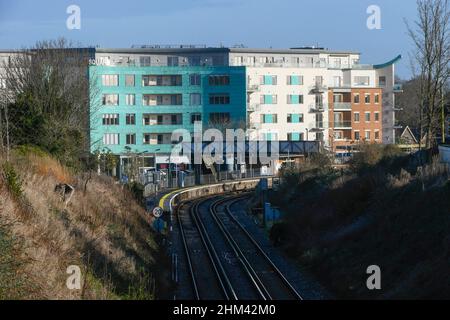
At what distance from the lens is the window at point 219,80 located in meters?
70.9

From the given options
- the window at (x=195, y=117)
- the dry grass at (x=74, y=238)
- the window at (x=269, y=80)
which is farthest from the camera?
the window at (x=269, y=80)

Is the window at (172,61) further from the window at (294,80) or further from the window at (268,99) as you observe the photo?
the window at (294,80)

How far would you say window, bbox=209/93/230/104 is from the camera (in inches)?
2808

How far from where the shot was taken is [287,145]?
64.3 metres

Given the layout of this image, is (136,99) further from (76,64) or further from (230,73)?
(76,64)

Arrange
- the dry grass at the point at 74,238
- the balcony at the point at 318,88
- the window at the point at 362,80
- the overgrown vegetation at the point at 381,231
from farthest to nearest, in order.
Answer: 1. the window at the point at 362,80
2. the balcony at the point at 318,88
3. the overgrown vegetation at the point at 381,231
4. the dry grass at the point at 74,238

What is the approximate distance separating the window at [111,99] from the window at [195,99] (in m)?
7.05

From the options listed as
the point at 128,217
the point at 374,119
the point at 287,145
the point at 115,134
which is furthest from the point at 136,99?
the point at 128,217

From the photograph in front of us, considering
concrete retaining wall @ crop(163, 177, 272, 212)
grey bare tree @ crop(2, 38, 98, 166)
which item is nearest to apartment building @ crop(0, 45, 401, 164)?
concrete retaining wall @ crop(163, 177, 272, 212)

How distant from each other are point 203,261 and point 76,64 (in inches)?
919

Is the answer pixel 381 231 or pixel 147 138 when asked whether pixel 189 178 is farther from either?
pixel 381 231

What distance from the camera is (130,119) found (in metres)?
70.9

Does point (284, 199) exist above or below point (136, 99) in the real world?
below

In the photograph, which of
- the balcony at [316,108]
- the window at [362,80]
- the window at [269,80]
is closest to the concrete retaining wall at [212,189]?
the window at [269,80]
